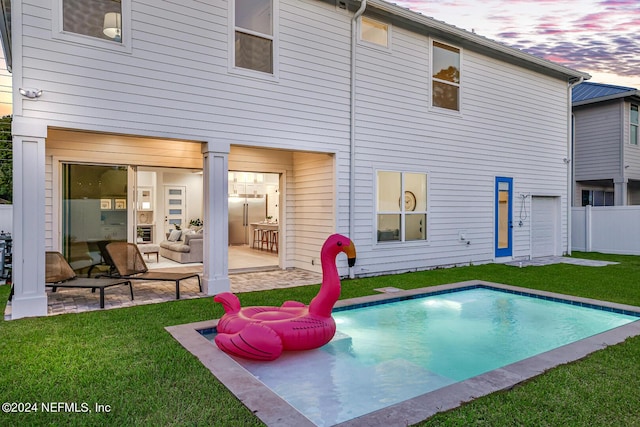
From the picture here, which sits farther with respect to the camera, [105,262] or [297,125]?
[297,125]

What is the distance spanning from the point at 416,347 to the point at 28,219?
15.9 feet

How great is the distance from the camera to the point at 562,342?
4.67m

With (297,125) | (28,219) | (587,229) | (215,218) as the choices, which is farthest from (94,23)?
(587,229)

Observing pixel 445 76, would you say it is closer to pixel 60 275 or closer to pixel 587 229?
pixel 587 229

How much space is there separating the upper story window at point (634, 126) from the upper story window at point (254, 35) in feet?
48.6

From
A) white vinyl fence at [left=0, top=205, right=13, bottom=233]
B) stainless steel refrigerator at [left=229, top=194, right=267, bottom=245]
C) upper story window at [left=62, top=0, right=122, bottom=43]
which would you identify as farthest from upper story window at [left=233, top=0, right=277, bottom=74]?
stainless steel refrigerator at [left=229, top=194, right=267, bottom=245]

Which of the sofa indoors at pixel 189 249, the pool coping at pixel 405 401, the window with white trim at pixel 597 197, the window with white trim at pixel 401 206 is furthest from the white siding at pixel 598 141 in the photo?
the sofa indoors at pixel 189 249

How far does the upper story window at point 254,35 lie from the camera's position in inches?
257

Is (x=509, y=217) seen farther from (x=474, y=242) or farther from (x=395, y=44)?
(x=395, y=44)

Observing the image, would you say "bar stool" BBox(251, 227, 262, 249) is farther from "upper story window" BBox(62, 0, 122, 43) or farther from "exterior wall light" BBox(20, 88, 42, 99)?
"exterior wall light" BBox(20, 88, 42, 99)

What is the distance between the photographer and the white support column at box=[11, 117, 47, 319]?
486 cm

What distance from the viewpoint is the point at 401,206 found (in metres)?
8.55

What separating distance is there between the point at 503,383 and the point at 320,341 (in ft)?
5.61

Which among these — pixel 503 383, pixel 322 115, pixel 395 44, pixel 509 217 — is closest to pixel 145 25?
pixel 322 115
